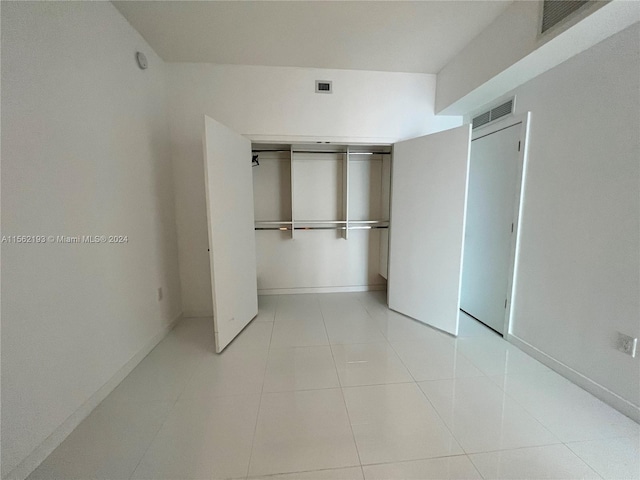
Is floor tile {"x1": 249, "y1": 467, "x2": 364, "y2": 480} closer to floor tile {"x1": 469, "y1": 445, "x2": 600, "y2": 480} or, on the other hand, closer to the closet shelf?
floor tile {"x1": 469, "y1": 445, "x2": 600, "y2": 480}

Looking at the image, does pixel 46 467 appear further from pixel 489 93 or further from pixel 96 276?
pixel 489 93

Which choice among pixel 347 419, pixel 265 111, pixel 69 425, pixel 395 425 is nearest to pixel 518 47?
pixel 265 111

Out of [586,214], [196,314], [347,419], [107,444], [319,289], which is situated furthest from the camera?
[319,289]

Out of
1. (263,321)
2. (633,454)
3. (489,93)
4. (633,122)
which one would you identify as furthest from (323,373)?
(489,93)

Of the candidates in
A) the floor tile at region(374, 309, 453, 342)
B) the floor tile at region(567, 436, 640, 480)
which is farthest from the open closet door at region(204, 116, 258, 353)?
the floor tile at region(567, 436, 640, 480)

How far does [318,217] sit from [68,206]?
95.5 inches

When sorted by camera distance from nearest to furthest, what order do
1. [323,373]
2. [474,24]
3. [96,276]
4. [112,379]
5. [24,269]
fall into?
[24,269] < [96,276] < [112,379] < [323,373] < [474,24]

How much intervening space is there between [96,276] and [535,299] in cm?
334

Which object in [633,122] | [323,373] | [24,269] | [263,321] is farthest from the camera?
[263,321]

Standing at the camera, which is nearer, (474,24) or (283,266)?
(474,24)

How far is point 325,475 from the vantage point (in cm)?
111

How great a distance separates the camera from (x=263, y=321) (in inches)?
105

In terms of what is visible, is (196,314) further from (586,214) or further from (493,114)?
(493,114)

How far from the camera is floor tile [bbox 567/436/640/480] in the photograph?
1.12 m
